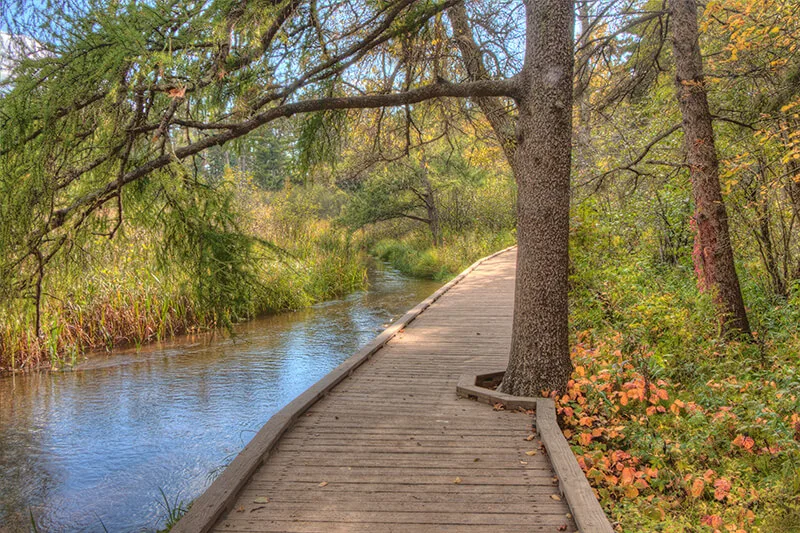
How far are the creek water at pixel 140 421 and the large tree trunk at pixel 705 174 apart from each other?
573cm

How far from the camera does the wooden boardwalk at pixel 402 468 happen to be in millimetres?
3383

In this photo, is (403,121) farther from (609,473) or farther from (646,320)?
(609,473)

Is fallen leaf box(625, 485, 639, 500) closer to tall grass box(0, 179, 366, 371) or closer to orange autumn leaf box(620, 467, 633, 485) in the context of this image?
orange autumn leaf box(620, 467, 633, 485)

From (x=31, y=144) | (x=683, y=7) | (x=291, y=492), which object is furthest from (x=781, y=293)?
(x=31, y=144)

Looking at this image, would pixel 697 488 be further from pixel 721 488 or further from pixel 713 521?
pixel 713 521

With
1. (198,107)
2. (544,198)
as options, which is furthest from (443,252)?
(198,107)

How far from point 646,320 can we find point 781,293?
9.66ft

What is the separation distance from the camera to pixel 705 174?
689cm

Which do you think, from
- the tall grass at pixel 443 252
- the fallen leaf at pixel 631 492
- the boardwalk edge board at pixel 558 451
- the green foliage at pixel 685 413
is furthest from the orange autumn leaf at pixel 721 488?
the tall grass at pixel 443 252

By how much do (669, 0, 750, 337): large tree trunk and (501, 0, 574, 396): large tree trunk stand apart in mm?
2655

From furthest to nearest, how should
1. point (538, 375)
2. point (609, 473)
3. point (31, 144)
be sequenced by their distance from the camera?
point (538, 375), point (609, 473), point (31, 144)

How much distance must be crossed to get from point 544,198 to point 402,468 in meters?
2.64

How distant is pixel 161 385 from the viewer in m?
8.60

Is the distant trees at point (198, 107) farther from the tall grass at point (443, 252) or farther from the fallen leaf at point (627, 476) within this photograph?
the tall grass at point (443, 252)
